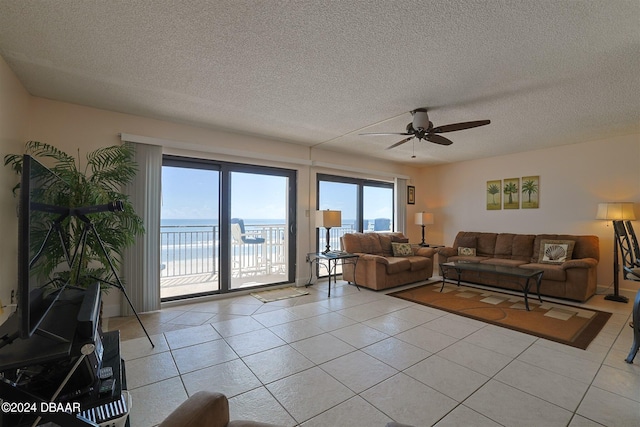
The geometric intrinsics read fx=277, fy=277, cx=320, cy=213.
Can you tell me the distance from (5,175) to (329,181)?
4311 millimetres

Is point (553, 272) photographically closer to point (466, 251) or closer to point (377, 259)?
point (466, 251)

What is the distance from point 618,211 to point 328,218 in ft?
14.3

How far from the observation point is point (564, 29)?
1935 mm

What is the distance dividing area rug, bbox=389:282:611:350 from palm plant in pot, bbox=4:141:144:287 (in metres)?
3.75

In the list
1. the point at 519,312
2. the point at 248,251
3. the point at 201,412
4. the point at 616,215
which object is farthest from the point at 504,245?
the point at 201,412

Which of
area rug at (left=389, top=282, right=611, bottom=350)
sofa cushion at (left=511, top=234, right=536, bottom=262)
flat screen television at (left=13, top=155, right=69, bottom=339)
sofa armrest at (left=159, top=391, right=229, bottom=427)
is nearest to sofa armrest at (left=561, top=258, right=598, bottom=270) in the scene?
area rug at (left=389, top=282, right=611, bottom=350)

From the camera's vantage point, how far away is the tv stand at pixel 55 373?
36.5 inches

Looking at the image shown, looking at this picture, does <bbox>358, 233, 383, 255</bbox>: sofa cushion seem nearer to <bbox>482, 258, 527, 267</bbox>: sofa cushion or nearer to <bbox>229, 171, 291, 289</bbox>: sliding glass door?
<bbox>229, 171, 291, 289</bbox>: sliding glass door

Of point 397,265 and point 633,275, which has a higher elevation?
point 633,275

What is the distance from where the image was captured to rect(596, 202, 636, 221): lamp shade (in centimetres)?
411

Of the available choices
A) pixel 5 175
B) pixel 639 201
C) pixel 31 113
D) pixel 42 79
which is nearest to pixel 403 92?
pixel 42 79

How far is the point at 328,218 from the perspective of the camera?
15.3 feet

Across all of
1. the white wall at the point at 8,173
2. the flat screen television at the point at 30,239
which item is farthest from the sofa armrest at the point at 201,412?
the white wall at the point at 8,173

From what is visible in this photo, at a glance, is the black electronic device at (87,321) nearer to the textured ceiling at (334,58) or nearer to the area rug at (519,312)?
the textured ceiling at (334,58)
